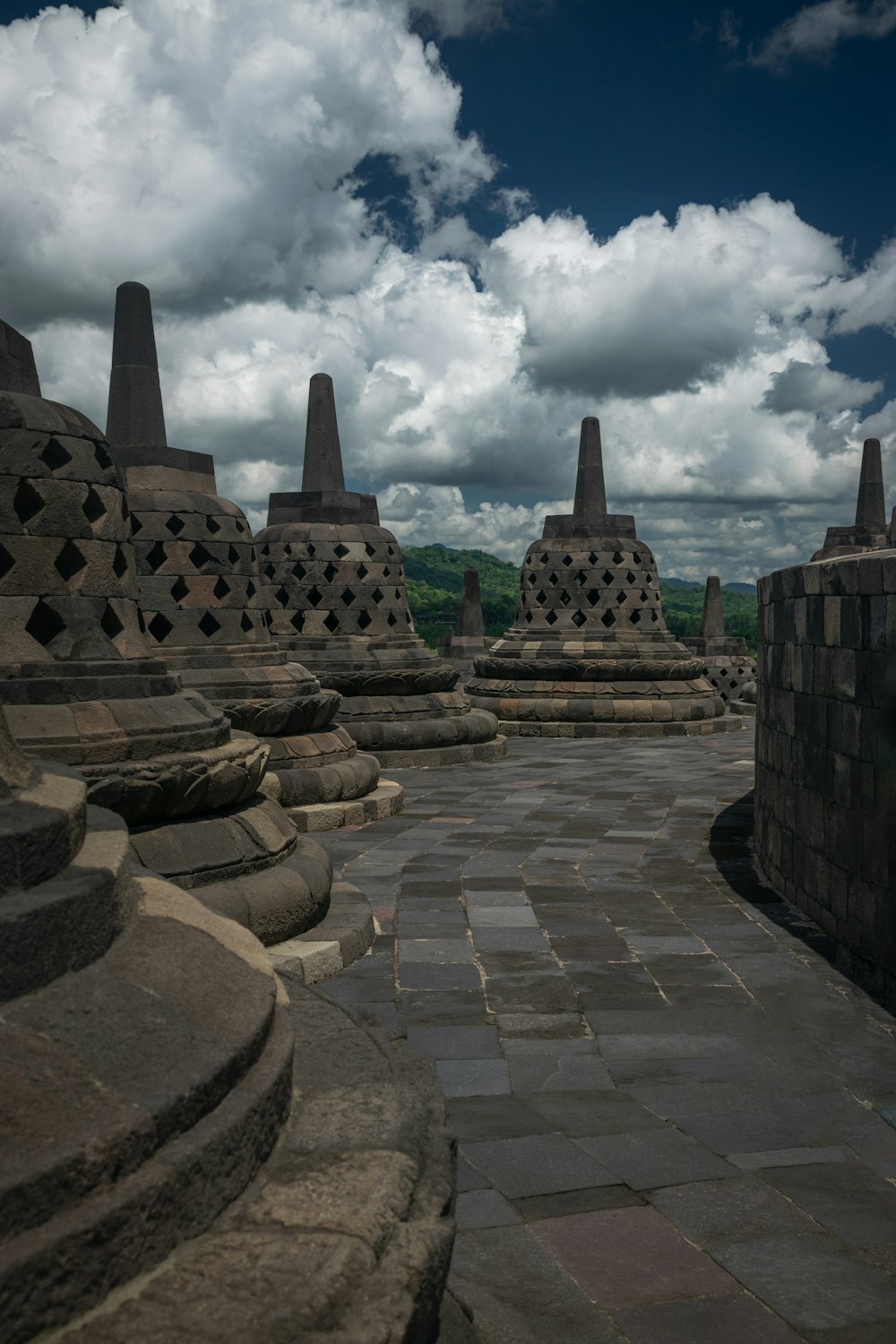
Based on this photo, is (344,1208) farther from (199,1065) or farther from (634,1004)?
(634,1004)

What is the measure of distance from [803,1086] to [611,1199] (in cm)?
116

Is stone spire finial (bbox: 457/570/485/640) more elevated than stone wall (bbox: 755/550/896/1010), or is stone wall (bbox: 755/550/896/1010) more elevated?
stone spire finial (bbox: 457/570/485/640)

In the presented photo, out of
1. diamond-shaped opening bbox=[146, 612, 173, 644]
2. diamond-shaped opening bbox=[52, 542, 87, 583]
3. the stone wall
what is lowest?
the stone wall

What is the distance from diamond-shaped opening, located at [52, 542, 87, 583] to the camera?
5.06 meters

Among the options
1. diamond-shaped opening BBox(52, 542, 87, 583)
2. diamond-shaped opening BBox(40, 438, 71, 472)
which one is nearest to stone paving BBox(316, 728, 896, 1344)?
diamond-shaped opening BBox(52, 542, 87, 583)

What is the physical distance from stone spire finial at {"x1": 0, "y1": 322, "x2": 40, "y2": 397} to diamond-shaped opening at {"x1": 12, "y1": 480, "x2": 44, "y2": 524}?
474 mm

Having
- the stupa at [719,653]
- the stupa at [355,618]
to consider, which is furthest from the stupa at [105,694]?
the stupa at [719,653]

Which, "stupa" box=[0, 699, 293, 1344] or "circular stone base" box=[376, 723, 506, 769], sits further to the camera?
"circular stone base" box=[376, 723, 506, 769]

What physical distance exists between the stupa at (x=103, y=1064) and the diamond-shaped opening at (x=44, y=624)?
9.45ft

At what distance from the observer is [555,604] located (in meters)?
17.7

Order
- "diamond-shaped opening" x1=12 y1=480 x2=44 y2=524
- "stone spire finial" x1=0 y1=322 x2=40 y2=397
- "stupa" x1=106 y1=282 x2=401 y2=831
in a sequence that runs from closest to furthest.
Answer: "diamond-shaped opening" x1=12 y1=480 x2=44 y2=524, "stone spire finial" x1=0 y1=322 x2=40 y2=397, "stupa" x1=106 y1=282 x2=401 y2=831

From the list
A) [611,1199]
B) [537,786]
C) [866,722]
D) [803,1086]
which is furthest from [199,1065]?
[537,786]

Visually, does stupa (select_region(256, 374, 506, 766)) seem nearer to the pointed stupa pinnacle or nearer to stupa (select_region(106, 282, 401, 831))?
stupa (select_region(106, 282, 401, 831))

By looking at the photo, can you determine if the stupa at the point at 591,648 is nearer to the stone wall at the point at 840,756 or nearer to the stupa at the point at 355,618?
the stupa at the point at 355,618
